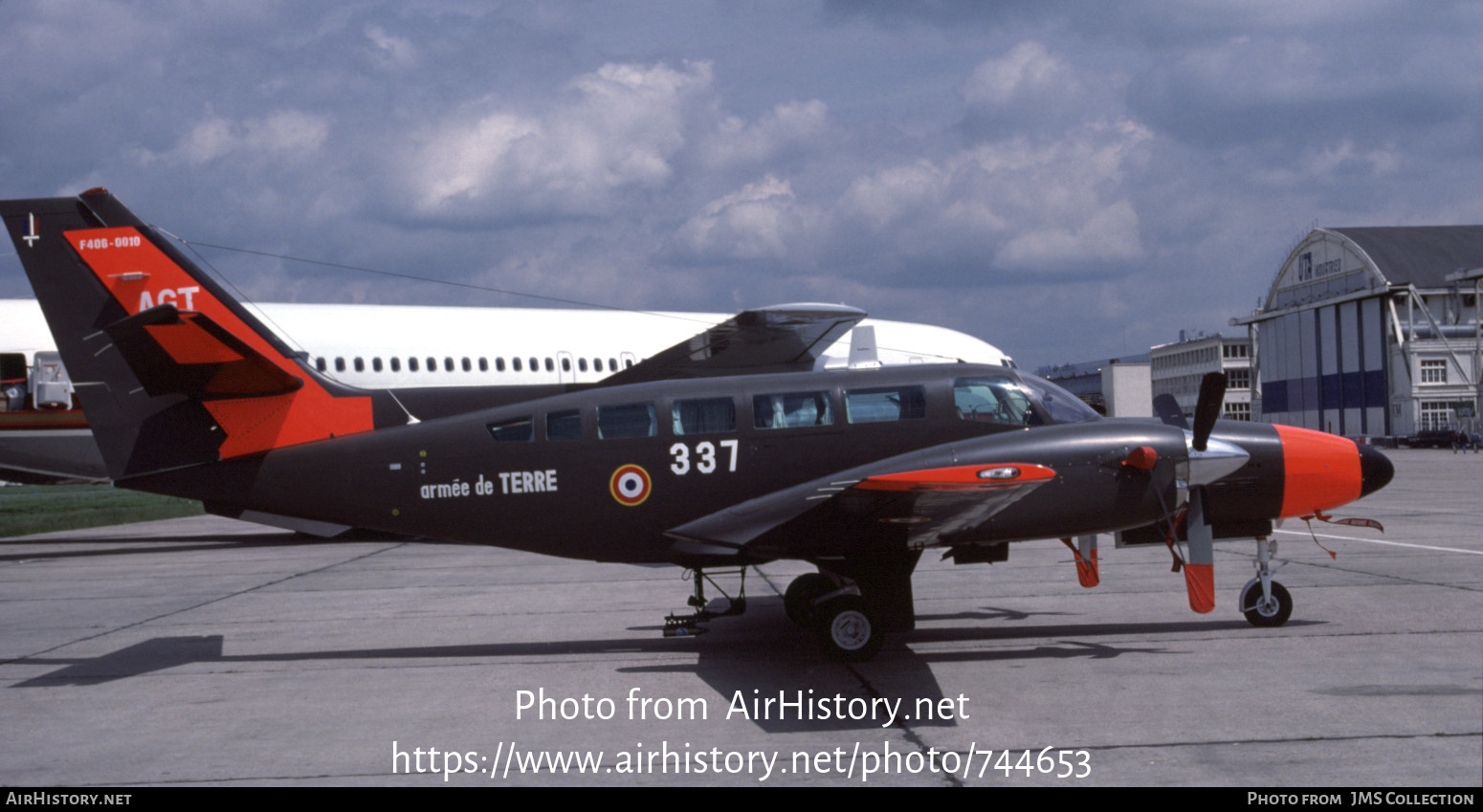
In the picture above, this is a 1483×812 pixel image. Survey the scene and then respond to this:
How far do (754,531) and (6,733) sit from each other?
5.87m

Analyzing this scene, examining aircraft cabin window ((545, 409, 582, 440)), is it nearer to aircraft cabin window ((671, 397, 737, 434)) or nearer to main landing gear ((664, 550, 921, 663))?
aircraft cabin window ((671, 397, 737, 434))

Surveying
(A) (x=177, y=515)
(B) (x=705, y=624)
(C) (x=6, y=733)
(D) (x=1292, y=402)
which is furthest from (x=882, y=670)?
(D) (x=1292, y=402)

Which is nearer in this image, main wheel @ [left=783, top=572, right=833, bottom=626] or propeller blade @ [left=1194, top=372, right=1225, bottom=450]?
propeller blade @ [left=1194, top=372, right=1225, bottom=450]

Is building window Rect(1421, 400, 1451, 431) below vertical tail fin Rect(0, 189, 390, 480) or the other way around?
below

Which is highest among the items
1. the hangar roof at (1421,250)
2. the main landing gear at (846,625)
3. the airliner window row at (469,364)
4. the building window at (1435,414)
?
the hangar roof at (1421,250)

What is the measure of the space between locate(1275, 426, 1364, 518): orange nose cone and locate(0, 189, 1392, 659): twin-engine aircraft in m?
0.02

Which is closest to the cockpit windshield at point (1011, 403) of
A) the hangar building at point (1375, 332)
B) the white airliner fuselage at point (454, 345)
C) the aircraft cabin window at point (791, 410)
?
the aircraft cabin window at point (791, 410)

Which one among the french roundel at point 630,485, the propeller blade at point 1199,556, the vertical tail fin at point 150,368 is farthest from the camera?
the vertical tail fin at point 150,368

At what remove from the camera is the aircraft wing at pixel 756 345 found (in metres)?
23.1

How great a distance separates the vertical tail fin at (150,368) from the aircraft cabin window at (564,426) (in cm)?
255

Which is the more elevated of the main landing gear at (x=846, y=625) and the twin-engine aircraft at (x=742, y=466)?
the twin-engine aircraft at (x=742, y=466)

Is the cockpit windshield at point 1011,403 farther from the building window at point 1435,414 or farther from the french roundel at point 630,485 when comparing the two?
the building window at point 1435,414

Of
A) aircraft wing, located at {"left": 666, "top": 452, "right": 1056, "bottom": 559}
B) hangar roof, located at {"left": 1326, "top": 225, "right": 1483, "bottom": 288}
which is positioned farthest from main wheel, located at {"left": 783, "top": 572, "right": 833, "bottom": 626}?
hangar roof, located at {"left": 1326, "top": 225, "right": 1483, "bottom": 288}

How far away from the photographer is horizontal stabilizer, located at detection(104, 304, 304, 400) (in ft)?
39.3
